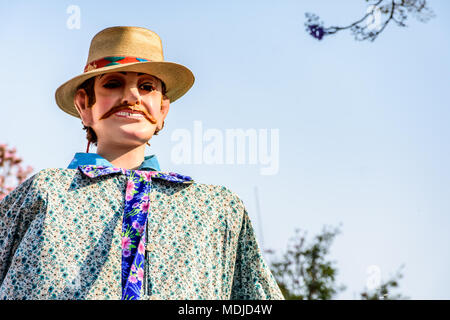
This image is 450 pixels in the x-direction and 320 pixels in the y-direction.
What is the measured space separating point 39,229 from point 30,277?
204 millimetres

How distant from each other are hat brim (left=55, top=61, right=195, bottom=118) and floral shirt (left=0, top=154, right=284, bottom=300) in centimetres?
46

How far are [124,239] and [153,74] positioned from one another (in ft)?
3.14

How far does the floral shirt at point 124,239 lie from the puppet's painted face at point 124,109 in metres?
0.19

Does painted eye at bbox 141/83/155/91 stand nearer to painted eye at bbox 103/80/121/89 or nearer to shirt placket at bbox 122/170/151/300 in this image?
painted eye at bbox 103/80/121/89

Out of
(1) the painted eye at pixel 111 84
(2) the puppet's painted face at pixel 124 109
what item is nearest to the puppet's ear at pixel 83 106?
(2) the puppet's painted face at pixel 124 109

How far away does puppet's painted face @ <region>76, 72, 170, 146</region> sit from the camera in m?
3.35

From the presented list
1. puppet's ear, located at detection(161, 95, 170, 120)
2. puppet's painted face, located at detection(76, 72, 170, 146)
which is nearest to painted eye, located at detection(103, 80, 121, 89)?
puppet's painted face, located at detection(76, 72, 170, 146)

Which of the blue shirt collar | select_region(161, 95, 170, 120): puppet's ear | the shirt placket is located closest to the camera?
the shirt placket

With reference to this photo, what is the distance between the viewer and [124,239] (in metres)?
2.93

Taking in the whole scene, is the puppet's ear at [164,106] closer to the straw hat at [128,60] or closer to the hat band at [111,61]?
the straw hat at [128,60]

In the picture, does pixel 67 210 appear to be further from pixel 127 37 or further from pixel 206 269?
pixel 127 37
